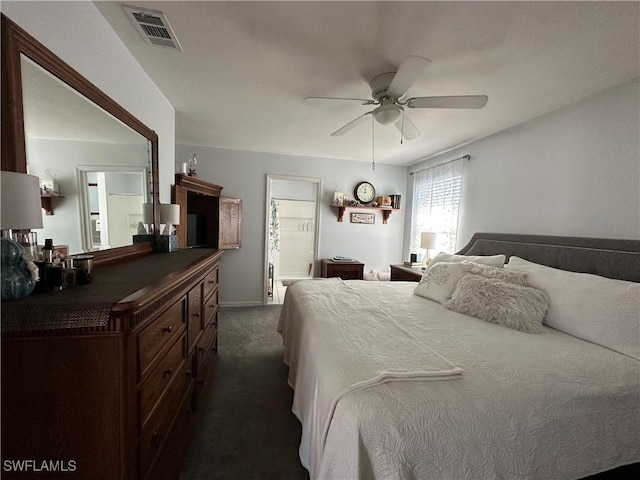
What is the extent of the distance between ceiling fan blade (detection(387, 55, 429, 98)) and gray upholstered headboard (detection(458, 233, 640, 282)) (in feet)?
5.98

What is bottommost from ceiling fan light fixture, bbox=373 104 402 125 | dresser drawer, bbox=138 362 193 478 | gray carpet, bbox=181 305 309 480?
gray carpet, bbox=181 305 309 480

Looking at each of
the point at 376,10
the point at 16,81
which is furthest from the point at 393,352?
the point at 16,81

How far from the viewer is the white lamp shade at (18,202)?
71 cm

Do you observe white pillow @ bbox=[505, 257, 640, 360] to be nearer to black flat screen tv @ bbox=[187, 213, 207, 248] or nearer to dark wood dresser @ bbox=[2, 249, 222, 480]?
dark wood dresser @ bbox=[2, 249, 222, 480]

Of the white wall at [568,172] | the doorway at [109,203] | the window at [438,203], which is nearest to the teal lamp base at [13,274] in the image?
the doorway at [109,203]

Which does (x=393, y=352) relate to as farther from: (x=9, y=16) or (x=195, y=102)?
(x=195, y=102)

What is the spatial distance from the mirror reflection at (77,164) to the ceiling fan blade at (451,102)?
1891 millimetres

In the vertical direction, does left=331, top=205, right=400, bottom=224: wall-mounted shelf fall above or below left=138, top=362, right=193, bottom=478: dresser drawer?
above

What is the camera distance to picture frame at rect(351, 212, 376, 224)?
4388mm

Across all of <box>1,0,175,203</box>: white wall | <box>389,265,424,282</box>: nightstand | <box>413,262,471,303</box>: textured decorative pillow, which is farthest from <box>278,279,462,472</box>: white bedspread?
<box>1,0,175,203</box>: white wall

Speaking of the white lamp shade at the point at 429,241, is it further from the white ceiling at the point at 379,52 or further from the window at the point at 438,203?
the white ceiling at the point at 379,52

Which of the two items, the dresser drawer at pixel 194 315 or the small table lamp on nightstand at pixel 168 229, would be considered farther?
the small table lamp on nightstand at pixel 168 229

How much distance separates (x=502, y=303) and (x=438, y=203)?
2.30 meters

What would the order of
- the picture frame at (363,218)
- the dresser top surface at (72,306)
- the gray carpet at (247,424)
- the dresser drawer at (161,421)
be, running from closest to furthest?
the dresser top surface at (72,306) < the dresser drawer at (161,421) < the gray carpet at (247,424) < the picture frame at (363,218)
